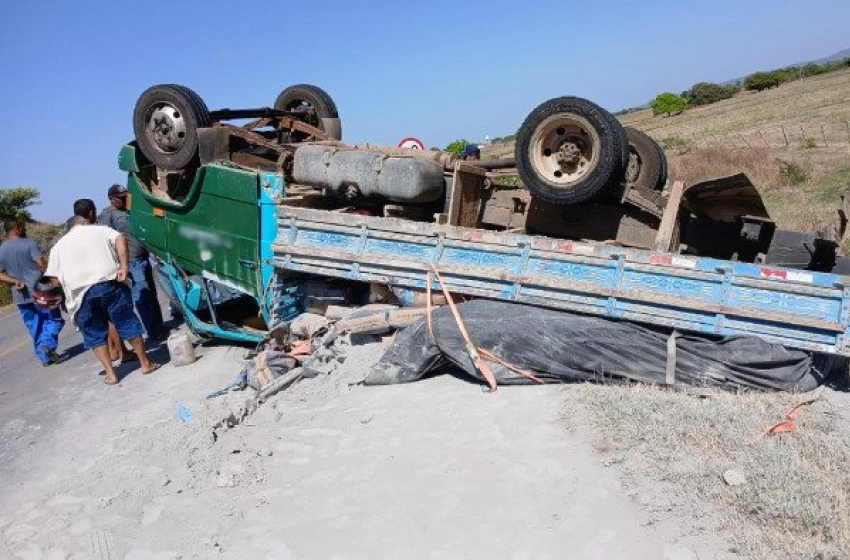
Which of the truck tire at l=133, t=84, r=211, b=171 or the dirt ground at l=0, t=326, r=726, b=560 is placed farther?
the truck tire at l=133, t=84, r=211, b=171

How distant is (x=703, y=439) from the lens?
143 inches

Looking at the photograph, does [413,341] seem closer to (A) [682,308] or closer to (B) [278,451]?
(B) [278,451]

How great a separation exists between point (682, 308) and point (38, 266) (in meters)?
6.22

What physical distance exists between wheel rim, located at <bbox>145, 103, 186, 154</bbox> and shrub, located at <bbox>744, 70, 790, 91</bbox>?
50067 millimetres

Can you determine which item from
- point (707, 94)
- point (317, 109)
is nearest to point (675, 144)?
point (317, 109)

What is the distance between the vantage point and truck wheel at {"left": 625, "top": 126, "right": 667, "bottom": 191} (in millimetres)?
6340

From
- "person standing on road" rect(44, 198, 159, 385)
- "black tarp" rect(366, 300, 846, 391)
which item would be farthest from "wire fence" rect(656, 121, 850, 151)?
"person standing on road" rect(44, 198, 159, 385)

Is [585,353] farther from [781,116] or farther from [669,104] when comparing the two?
[669,104]

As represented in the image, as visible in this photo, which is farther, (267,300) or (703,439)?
(267,300)

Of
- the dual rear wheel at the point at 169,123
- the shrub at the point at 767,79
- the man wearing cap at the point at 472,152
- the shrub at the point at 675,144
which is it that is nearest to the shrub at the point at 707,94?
the shrub at the point at 767,79

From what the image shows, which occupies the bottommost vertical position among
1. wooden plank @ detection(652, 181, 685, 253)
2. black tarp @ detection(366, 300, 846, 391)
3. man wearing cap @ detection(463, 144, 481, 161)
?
black tarp @ detection(366, 300, 846, 391)

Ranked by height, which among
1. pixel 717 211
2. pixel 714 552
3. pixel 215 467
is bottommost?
pixel 215 467

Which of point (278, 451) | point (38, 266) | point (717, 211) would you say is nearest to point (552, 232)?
point (717, 211)

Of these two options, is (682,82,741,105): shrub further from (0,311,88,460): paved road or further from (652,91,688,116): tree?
(0,311,88,460): paved road
